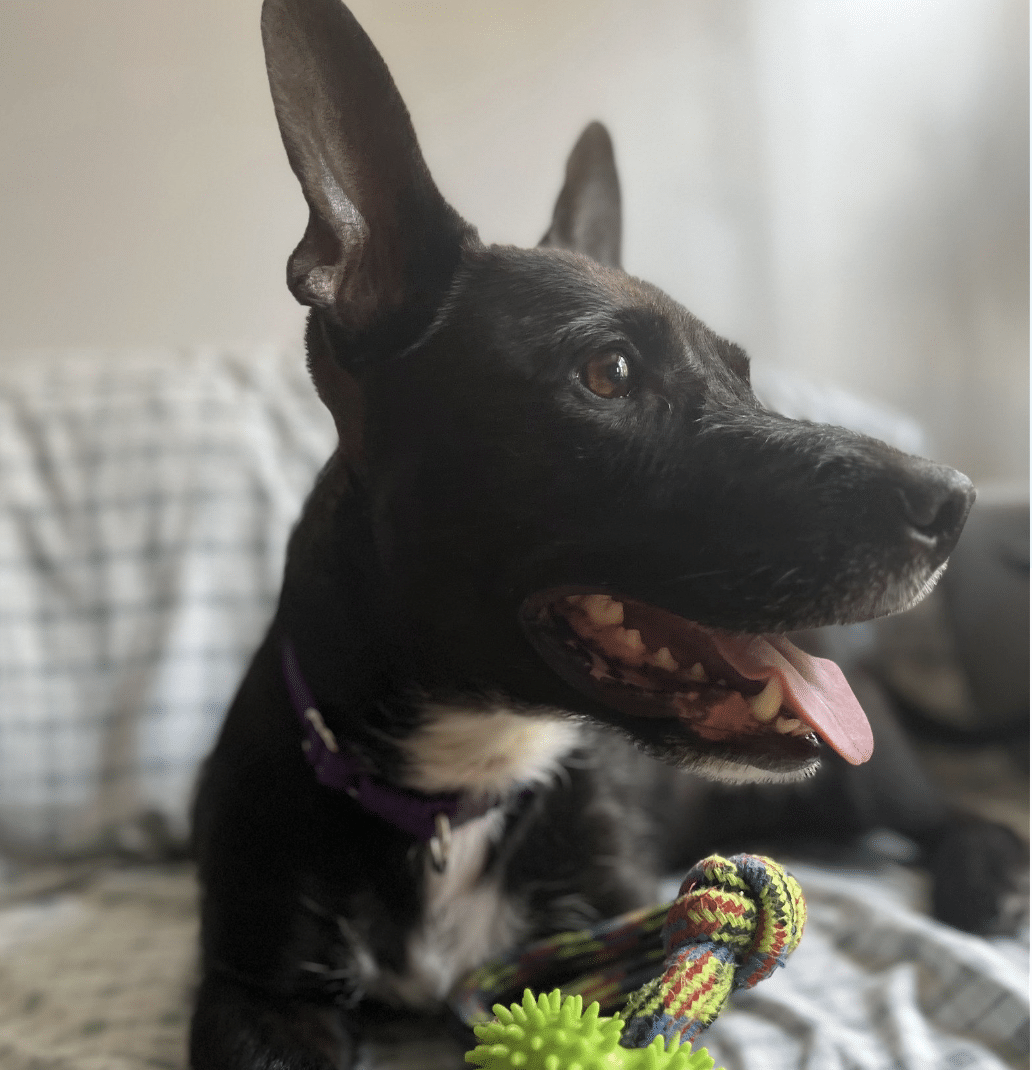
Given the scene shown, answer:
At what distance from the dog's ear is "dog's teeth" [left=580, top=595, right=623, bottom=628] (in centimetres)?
37

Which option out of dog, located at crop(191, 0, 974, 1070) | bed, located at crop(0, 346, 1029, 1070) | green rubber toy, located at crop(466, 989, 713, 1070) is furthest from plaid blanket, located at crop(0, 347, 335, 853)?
green rubber toy, located at crop(466, 989, 713, 1070)

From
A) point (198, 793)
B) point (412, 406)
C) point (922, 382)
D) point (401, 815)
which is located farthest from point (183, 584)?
point (922, 382)

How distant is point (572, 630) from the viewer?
2.59 ft

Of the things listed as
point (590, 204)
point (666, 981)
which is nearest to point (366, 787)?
point (666, 981)

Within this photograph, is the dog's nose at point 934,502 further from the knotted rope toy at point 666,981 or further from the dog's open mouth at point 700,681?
the knotted rope toy at point 666,981

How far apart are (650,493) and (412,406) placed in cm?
21

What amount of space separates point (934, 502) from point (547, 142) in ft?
1.69

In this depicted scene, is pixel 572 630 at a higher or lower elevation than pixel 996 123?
lower

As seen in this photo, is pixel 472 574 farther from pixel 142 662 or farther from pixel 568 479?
pixel 142 662

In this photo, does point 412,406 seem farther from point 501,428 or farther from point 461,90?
point 461,90

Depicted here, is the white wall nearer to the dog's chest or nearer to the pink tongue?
the pink tongue

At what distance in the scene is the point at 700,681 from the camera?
74 centimetres

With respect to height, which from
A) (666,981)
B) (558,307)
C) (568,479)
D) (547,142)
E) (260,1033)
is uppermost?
(547,142)

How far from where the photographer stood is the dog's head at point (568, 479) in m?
0.69
